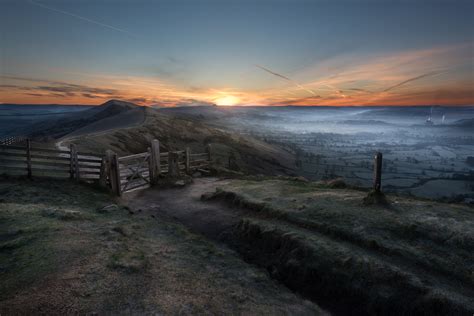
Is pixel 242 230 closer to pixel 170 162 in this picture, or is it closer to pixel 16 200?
pixel 16 200

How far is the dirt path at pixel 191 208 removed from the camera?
13.0m

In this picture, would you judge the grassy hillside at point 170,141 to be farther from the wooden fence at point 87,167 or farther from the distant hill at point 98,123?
the wooden fence at point 87,167

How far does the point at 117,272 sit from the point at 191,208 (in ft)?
27.7

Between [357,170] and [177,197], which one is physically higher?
[177,197]

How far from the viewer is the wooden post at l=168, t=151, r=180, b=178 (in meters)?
22.4

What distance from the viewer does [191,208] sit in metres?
15.7

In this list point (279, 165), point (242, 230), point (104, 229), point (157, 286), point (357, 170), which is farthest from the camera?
point (357, 170)

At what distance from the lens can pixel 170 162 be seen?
73.8 feet

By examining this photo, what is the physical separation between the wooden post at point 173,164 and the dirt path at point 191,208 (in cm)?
208

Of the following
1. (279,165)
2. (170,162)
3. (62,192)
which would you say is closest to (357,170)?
(279,165)

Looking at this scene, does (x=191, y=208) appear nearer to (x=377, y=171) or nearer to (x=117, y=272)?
(x=117, y=272)

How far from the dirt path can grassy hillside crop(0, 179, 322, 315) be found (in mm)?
1689

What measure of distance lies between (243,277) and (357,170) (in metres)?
120

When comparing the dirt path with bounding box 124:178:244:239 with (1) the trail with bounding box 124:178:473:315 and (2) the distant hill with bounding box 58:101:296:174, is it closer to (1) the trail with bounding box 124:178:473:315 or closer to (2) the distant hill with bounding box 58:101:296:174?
(1) the trail with bounding box 124:178:473:315
